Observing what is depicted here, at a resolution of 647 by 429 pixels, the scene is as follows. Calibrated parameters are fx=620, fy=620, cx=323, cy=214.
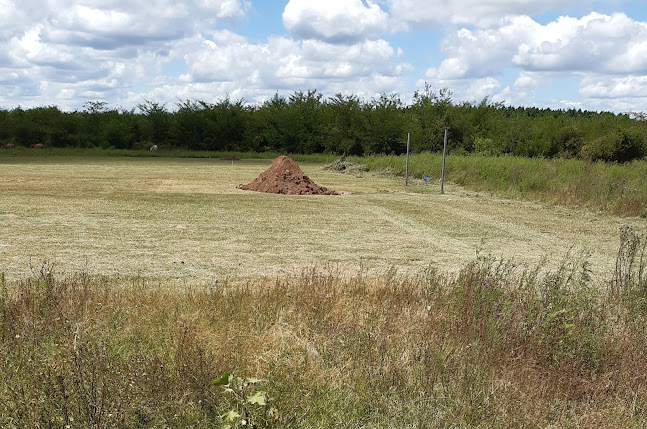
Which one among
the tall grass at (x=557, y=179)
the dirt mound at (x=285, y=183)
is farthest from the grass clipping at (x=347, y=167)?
the dirt mound at (x=285, y=183)

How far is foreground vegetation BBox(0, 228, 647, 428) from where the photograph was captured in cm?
321

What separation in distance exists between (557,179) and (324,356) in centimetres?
1286

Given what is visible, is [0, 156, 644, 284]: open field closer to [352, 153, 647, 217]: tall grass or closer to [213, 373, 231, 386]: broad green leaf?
[352, 153, 647, 217]: tall grass

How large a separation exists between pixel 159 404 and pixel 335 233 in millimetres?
6418

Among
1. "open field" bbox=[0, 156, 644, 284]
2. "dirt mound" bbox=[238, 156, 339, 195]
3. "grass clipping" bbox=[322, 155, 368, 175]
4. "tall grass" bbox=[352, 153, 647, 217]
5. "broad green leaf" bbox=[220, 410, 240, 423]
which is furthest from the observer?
"grass clipping" bbox=[322, 155, 368, 175]

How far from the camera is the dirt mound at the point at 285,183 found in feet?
51.3

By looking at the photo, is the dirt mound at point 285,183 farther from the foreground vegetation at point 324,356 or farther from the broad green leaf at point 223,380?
the broad green leaf at point 223,380

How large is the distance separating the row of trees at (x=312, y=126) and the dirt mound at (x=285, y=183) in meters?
12.5

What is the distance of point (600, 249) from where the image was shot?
28.6 ft

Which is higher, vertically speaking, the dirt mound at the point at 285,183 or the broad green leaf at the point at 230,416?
the dirt mound at the point at 285,183

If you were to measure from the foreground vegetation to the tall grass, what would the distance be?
8.40 metres

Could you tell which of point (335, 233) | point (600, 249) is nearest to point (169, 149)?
point (335, 233)

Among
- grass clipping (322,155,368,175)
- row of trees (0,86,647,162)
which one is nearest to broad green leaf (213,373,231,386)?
grass clipping (322,155,368,175)

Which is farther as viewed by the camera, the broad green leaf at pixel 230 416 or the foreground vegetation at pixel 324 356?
the foreground vegetation at pixel 324 356
